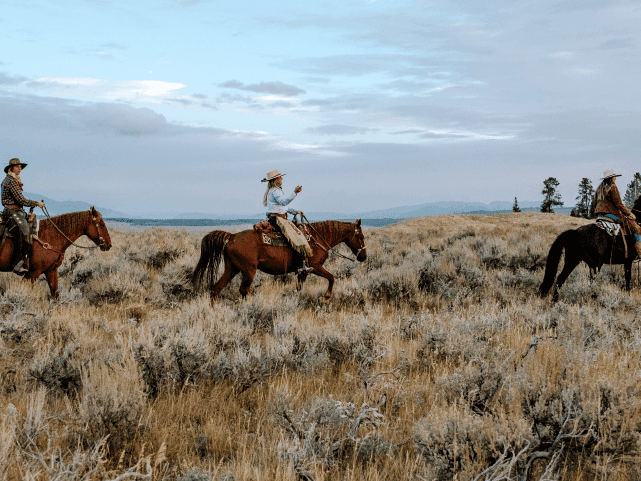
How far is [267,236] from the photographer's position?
27.5ft

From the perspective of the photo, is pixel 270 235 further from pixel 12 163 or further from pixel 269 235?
pixel 12 163

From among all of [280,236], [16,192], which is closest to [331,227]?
[280,236]

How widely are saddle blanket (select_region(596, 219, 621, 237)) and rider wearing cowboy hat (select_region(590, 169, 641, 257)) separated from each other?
16 cm

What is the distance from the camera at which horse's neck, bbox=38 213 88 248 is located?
8.31 meters

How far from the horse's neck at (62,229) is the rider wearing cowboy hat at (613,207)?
1076 cm

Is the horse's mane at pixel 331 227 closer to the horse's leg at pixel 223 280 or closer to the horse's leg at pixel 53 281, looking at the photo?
the horse's leg at pixel 223 280

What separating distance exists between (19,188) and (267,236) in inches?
179

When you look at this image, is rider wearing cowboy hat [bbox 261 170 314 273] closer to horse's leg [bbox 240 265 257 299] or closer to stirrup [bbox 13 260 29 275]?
horse's leg [bbox 240 265 257 299]

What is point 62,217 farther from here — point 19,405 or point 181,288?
point 19,405

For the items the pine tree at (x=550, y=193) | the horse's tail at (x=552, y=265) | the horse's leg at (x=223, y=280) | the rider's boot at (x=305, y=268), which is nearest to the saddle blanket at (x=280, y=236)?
the rider's boot at (x=305, y=268)

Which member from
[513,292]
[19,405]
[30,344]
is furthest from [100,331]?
[513,292]

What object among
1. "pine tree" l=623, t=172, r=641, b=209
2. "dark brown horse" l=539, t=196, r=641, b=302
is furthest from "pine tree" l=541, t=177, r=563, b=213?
"dark brown horse" l=539, t=196, r=641, b=302

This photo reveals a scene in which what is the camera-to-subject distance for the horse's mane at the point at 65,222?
8339 millimetres

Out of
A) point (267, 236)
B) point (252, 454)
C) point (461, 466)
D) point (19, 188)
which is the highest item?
point (19, 188)
